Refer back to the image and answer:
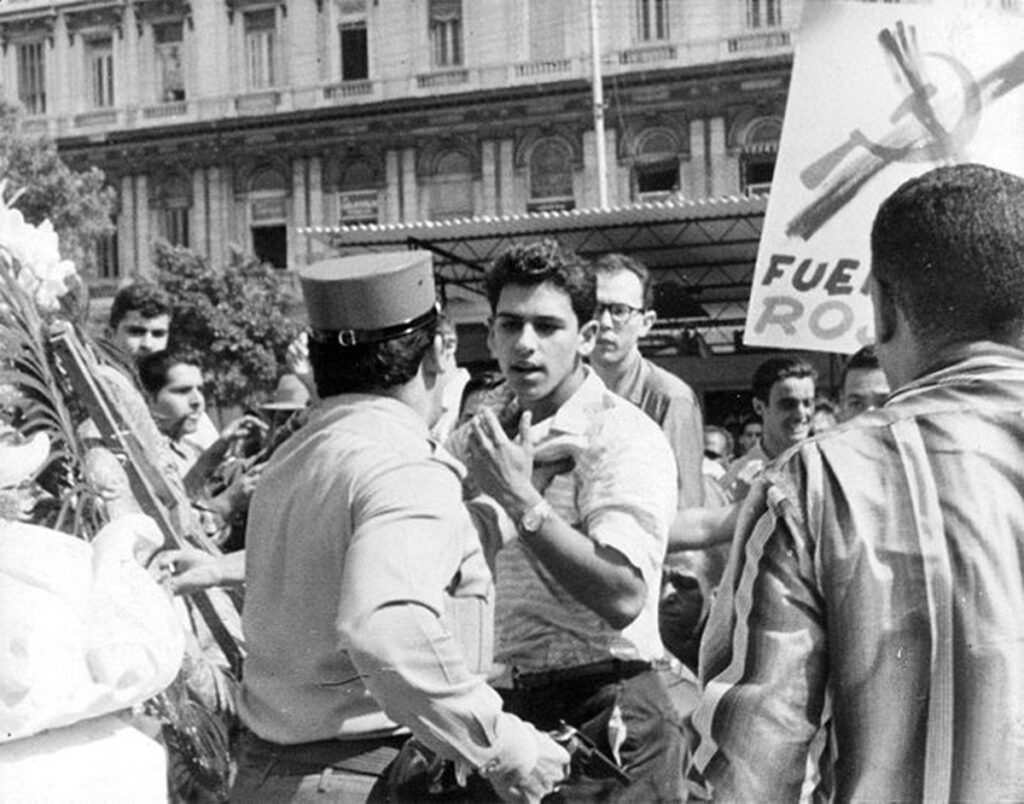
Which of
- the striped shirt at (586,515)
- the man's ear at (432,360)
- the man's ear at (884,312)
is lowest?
the striped shirt at (586,515)

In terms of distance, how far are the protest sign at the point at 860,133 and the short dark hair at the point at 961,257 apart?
223 centimetres

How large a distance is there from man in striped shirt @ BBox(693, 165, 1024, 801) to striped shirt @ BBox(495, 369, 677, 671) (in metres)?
1.07

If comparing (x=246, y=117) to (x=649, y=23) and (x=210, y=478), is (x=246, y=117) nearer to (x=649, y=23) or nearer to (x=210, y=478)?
(x=649, y=23)

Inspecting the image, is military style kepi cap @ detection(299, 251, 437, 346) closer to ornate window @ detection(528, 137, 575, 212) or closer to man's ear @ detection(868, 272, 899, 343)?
man's ear @ detection(868, 272, 899, 343)

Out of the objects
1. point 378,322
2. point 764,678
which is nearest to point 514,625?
point 378,322

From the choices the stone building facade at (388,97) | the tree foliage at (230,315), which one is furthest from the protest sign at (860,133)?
the tree foliage at (230,315)

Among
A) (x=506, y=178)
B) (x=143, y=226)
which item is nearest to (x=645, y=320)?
(x=506, y=178)

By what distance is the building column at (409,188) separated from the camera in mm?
8784

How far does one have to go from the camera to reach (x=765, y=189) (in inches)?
629

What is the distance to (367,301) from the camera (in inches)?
90.7

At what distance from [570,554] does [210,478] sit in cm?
223

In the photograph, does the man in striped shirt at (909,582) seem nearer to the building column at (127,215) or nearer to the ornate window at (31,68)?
the ornate window at (31,68)

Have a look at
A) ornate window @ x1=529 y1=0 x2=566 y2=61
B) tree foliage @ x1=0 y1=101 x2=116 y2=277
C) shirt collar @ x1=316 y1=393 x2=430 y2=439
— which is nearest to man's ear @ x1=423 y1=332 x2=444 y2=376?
shirt collar @ x1=316 y1=393 x2=430 y2=439

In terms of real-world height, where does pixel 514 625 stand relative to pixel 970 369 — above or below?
below
